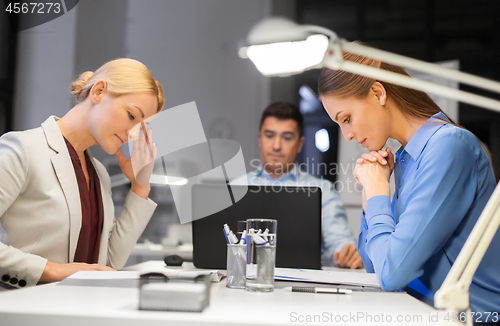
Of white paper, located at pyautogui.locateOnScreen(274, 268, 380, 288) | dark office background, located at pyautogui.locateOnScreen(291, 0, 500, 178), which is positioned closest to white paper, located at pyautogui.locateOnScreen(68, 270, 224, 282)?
white paper, located at pyautogui.locateOnScreen(274, 268, 380, 288)

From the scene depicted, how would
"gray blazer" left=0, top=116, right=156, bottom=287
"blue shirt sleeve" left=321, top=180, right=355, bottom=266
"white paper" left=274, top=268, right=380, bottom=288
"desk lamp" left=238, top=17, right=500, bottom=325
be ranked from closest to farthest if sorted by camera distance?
"desk lamp" left=238, top=17, right=500, bottom=325 → "white paper" left=274, top=268, right=380, bottom=288 → "gray blazer" left=0, top=116, right=156, bottom=287 → "blue shirt sleeve" left=321, top=180, right=355, bottom=266

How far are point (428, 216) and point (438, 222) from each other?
3cm

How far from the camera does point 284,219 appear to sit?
4.10 feet

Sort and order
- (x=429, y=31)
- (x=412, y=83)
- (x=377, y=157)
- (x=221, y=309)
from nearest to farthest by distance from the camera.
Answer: (x=412, y=83) < (x=221, y=309) < (x=377, y=157) < (x=429, y=31)

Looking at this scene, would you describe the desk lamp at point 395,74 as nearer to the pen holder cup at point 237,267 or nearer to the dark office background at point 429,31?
the pen holder cup at point 237,267

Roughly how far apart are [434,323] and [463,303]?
0.39 ft

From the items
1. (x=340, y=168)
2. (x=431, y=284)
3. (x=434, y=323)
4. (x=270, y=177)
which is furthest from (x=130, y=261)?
(x=434, y=323)

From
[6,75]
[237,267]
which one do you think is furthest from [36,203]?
[6,75]

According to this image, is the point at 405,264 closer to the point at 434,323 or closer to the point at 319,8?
the point at 434,323

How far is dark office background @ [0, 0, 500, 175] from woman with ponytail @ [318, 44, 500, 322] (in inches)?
90.6

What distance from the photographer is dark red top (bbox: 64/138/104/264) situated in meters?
1.34

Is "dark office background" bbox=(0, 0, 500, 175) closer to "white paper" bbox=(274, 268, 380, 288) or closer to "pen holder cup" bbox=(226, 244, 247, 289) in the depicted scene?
"white paper" bbox=(274, 268, 380, 288)

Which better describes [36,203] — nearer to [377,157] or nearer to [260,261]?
[260,261]

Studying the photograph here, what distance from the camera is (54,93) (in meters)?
2.05
